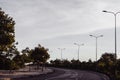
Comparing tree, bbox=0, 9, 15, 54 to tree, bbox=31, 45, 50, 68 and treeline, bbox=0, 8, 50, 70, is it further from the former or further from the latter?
tree, bbox=31, 45, 50, 68

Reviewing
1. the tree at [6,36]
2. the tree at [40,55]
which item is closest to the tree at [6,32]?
the tree at [6,36]

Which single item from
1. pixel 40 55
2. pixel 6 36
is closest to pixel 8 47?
pixel 6 36

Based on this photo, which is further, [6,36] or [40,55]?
[40,55]

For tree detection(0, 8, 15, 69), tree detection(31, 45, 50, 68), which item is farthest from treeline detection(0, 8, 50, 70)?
tree detection(31, 45, 50, 68)

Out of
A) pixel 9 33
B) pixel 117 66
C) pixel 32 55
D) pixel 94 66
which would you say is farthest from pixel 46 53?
pixel 9 33

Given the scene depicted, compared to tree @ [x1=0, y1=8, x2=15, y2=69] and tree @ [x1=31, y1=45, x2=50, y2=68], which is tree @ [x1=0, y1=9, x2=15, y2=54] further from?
tree @ [x1=31, y1=45, x2=50, y2=68]

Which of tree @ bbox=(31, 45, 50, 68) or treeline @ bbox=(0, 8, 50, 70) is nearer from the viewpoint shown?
treeline @ bbox=(0, 8, 50, 70)

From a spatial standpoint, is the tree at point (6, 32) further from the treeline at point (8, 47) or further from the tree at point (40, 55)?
the tree at point (40, 55)

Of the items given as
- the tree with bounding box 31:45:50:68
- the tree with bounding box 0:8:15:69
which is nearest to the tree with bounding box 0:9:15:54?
the tree with bounding box 0:8:15:69

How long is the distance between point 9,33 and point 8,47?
1554 mm

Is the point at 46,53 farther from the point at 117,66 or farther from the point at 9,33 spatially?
the point at 9,33

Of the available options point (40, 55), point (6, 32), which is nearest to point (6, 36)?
point (6, 32)

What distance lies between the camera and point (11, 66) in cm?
3516

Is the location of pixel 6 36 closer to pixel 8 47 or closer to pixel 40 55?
pixel 8 47
